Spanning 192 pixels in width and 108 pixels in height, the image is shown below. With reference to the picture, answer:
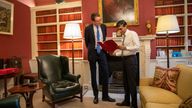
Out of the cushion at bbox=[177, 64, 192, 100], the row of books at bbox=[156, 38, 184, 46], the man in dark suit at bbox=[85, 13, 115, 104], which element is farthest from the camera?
the row of books at bbox=[156, 38, 184, 46]

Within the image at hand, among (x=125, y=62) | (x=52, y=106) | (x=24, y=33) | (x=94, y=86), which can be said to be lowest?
(x=52, y=106)

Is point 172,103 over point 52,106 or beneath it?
over

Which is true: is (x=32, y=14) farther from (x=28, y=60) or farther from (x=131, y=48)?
(x=131, y=48)

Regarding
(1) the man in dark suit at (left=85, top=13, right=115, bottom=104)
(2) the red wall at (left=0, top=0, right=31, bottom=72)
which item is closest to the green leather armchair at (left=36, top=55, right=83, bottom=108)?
(1) the man in dark suit at (left=85, top=13, right=115, bottom=104)

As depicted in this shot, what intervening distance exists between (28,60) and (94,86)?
2.76m

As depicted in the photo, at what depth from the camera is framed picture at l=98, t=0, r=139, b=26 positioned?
437 centimetres

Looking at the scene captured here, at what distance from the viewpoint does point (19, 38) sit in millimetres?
4977

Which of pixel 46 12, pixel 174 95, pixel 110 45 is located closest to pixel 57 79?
pixel 110 45

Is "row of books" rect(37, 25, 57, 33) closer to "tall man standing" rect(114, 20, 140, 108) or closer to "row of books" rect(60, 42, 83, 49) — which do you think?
"row of books" rect(60, 42, 83, 49)

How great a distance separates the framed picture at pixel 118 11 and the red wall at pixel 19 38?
2304 mm

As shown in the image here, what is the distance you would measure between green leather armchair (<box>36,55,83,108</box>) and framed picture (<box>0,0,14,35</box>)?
4.66ft

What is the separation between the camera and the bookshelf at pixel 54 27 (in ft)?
17.1

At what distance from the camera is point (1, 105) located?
1.98 m

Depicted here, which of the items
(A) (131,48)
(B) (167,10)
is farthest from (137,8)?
(A) (131,48)
